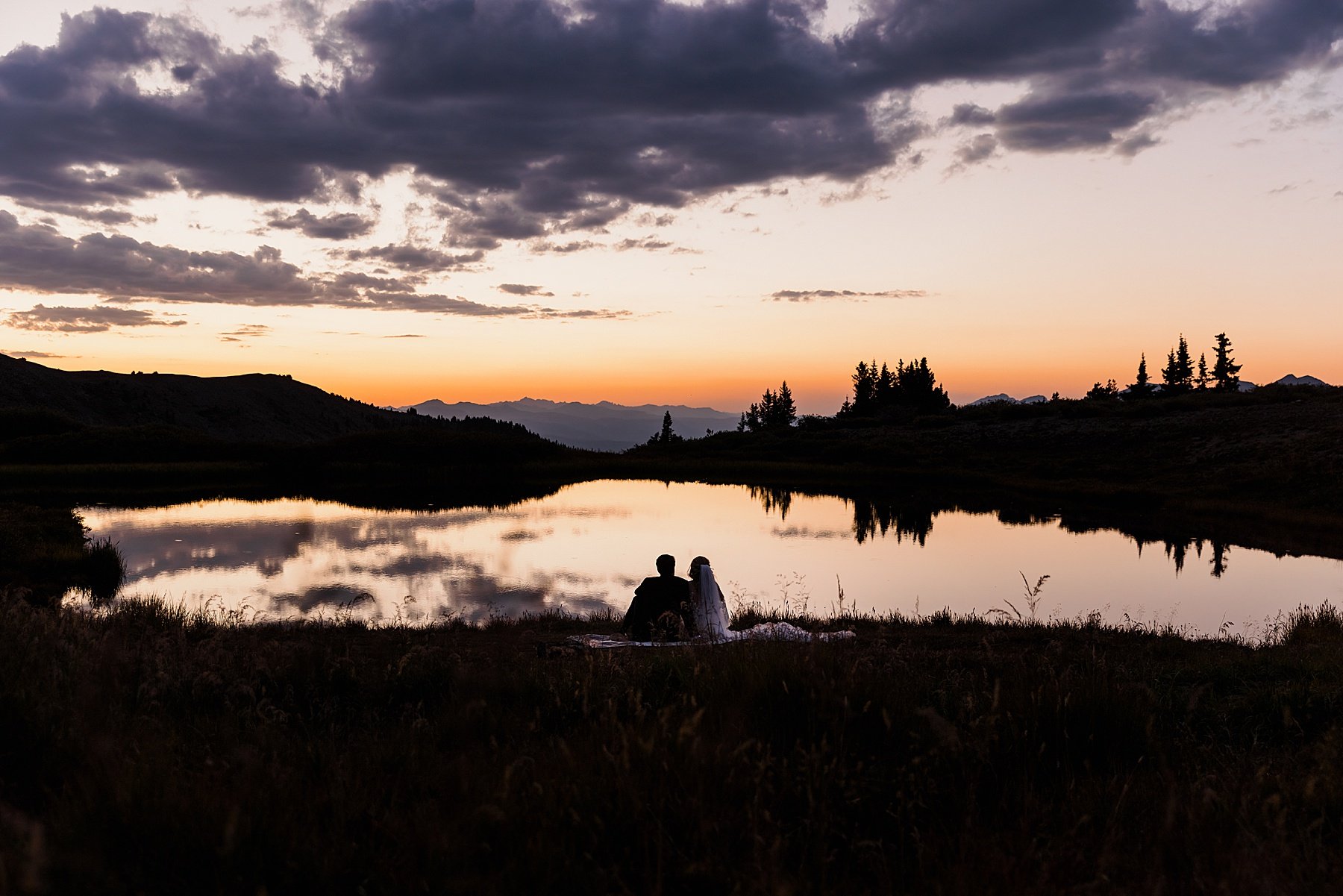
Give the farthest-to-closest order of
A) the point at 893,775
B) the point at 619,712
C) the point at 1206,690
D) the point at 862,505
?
1. the point at 862,505
2. the point at 1206,690
3. the point at 619,712
4. the point at 893,775

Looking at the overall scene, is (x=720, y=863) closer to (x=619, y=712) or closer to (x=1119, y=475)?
(x=619, y=712)

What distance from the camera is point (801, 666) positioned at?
560 cm

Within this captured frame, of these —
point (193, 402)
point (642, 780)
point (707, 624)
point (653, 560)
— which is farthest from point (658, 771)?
point (193, 402)

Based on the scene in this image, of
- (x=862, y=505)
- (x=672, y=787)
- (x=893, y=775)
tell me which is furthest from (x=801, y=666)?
(x=862, y=505)

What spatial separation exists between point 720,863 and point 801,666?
2.41 m

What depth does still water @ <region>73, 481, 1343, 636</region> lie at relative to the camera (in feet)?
60.2

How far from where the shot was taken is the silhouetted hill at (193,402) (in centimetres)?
12606

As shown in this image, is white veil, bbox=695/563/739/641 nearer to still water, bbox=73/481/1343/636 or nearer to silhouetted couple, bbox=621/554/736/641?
Result: silhouetted couple, bbox=621/554/736/641

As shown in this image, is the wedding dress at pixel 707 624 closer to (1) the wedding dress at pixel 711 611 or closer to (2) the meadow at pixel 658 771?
(1) the wedding dress at pixel 711 611

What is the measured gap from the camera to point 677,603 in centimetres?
1172

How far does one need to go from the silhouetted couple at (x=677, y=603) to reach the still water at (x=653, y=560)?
12.8 ft

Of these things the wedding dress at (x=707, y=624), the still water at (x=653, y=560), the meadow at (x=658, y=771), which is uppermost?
the meadow at (x=658, y=771)

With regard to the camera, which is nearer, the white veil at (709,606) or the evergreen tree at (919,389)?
the white veil at (709,606)

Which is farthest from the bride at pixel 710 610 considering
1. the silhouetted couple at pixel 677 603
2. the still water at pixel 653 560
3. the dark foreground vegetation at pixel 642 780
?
the still water at pixel 653 560
